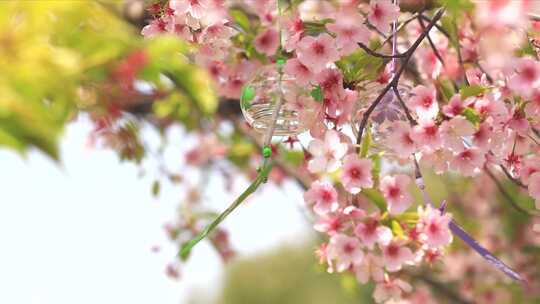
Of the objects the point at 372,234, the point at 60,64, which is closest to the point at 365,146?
the point at 372,234

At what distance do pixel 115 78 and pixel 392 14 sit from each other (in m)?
0.66

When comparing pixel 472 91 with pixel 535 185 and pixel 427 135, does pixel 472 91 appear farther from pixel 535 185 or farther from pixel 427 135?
pixel 535 185

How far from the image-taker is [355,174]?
1351 mm

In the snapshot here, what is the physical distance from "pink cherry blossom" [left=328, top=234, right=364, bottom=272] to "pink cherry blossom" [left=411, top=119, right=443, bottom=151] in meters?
0.20

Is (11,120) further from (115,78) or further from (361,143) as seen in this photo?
(361,143)

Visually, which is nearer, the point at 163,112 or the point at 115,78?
the point at 115,78

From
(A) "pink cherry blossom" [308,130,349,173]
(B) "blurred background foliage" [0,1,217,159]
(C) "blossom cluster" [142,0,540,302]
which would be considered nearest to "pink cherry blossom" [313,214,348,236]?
(C) "blossom cluster" [142,0,540,302]

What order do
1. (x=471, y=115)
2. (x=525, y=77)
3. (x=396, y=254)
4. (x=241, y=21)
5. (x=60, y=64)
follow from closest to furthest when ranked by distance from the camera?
(x=60, y=64), (x=525, y=77), (x=471, y=115), (x=396, y=254), (x=241, y=21)

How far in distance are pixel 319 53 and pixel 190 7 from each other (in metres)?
0.23

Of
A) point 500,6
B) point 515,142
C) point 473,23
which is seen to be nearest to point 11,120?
point 500,6

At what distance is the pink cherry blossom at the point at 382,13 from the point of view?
1.36 meters

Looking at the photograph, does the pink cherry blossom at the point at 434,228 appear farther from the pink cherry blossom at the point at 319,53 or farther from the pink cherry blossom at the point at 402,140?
the pink cherry blossom at the point at 319,53

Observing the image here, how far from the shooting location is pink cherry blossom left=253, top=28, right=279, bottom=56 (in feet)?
5.32

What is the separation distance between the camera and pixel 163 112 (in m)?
2.48
